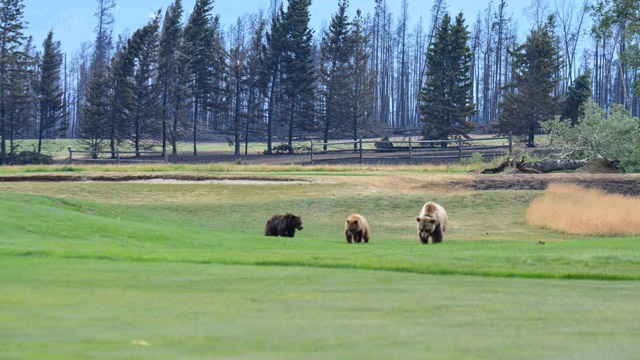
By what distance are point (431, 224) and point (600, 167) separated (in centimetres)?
2008

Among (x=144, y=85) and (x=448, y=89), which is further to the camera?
(x=144, y=85)

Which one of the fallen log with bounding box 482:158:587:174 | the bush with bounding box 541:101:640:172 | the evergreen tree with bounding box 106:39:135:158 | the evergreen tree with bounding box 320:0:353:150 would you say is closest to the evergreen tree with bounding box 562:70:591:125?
the evergreen tree with bounding box 320:0:353:150

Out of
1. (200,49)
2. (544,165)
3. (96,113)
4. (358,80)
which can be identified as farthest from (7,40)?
(544,165)

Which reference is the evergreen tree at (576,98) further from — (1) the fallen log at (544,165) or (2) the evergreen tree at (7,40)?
(2) the evergreen tree at (7,40)

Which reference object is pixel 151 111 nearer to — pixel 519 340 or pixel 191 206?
pixel 191 206

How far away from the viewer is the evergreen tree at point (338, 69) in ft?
267

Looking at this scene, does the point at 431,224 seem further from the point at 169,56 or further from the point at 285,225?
the point at 169,56

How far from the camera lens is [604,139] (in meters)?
37.2

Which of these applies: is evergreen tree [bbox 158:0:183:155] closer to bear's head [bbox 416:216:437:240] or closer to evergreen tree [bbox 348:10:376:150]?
evergreen tree [bbox 348:10:376:150]

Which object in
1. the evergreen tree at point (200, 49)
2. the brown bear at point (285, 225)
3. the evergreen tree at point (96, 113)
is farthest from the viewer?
the evergreen tree at point (200, 49)

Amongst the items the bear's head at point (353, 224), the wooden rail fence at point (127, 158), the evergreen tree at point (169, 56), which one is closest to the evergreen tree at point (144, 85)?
the evergreen tree at point (169, 56)

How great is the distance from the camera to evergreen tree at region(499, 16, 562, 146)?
71.9 m

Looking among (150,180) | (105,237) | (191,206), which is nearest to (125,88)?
(150,180)

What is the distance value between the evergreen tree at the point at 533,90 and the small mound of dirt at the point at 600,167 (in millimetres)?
36682
